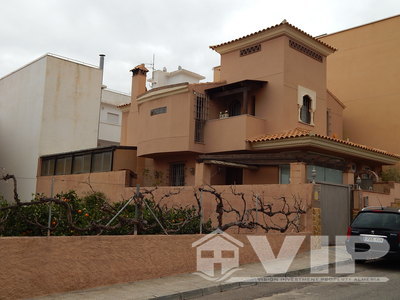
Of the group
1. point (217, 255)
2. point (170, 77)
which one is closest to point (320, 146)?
point (217, 255)

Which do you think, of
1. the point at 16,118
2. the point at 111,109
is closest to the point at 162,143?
the point at 16,118

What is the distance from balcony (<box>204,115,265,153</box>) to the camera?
18.9 m

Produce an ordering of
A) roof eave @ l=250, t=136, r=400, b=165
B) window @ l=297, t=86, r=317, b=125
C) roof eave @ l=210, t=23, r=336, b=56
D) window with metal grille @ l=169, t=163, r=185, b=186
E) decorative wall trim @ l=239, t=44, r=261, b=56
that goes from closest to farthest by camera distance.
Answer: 1. roof eave @ l=250, t=136, r=400, b=165
2. roof eave @ l=210, t=23, r=336, b=56
3. decorative wall trim @ l=239, t=44, r=261, b=56
4. window @ l=297, t=86, r=317, b=125
5. window with metal grille @ l=169, t=163, r=185, b=186

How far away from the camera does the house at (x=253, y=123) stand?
60.4 ft

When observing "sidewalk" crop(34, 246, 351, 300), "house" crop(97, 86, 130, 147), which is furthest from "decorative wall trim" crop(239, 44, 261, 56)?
"house" crop(97, 86, 130, 147)

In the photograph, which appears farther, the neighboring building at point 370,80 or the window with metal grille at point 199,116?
the neighboring building at point 370,80

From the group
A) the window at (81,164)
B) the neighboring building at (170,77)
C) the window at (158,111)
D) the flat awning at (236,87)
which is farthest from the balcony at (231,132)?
the neighboring building at (170,77)

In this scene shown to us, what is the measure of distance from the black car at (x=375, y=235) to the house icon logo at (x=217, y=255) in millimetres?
3134

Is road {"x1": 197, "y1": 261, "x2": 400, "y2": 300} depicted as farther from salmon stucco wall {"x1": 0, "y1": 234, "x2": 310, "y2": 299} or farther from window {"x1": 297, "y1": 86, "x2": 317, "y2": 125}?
window {"x1": 297, "y1": 86, "x2": 317, "y2": 125}

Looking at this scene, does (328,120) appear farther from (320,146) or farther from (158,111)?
(158,111)

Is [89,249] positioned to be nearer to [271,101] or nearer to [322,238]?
[322,238]

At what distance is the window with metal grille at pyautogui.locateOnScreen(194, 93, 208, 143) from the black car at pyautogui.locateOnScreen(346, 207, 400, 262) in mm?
9644

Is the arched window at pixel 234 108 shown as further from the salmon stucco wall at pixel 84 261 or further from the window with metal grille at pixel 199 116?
the salmon stucco wall at pixel 84 261

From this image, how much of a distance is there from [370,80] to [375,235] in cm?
1512
